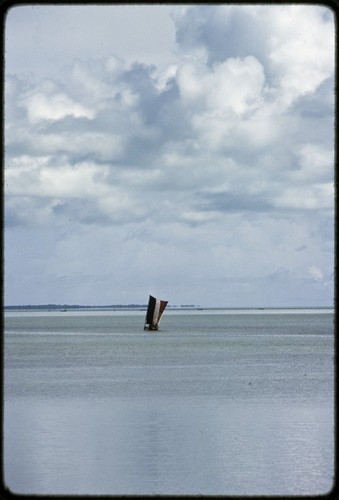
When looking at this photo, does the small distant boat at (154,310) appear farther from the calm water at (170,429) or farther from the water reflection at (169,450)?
the water reflection at (169,450)

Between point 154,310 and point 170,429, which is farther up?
point 154,310

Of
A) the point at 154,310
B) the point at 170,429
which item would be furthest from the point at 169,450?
the point at 154,310

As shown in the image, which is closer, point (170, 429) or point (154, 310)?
point (170, 429)

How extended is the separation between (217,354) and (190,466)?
32845 mm

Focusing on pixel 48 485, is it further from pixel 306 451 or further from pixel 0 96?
pixel 0 96

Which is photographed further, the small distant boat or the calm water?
the small distant boat

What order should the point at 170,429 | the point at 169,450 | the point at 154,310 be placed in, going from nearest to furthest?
the point at 169,450, the point at 170,429, the point at 154,310

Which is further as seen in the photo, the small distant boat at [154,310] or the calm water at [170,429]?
the small distant boat at [154,310]

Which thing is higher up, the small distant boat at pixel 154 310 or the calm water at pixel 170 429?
the small distant boat at pixel 154 310

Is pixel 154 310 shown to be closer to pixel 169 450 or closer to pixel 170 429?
pixel 170 429

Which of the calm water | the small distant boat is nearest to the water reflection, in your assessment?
the calm water

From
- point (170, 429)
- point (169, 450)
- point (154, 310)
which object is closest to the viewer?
point (169, 450)

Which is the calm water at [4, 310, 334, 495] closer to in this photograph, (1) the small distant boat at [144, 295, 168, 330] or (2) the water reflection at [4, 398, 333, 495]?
(2) the water reflection at [4, 398, 333, 495]

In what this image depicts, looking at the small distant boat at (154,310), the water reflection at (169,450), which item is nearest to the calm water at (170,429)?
the water reflection at (169,450)
